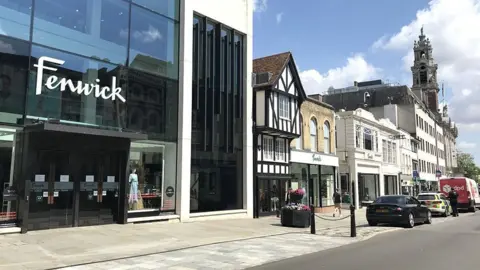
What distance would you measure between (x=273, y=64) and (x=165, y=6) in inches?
324

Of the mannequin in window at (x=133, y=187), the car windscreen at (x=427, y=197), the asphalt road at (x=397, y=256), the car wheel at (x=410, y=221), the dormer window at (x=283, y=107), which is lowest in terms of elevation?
the asphalt road at (x=397, y=256)

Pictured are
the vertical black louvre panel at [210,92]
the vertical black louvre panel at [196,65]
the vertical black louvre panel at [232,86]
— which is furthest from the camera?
the vertical black louvre panel at [232,86]

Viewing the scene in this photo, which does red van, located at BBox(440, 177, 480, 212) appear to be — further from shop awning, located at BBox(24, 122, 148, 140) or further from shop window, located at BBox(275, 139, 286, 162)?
shop awning, located at BBox(24, 122, 148, 140)

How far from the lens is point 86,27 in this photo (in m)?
14.3

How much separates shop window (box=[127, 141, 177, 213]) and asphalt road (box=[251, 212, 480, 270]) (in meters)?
7.48

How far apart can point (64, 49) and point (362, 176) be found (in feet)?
92.0

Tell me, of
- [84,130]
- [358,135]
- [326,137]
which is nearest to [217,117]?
[84,130]

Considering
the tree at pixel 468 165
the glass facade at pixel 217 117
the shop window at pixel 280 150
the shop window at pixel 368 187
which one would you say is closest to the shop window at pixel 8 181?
the glass facade at pixel 217 117

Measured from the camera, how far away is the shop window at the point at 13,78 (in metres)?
12.1

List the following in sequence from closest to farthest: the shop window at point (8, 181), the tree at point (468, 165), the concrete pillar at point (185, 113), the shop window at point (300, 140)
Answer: the shop window at point (8, 181), the concrete pillar at point (185, 113), the shop window at point (300, 140), the tree at point (468, 165)

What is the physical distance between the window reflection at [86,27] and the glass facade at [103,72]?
0.03 metres

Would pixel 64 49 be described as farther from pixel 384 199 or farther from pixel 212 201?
pixel 384 199

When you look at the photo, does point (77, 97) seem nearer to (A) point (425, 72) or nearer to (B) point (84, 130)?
(B) point (84, 130)

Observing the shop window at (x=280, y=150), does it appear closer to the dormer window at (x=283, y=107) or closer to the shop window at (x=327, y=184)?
the dormer window at (x=283, y=107)
